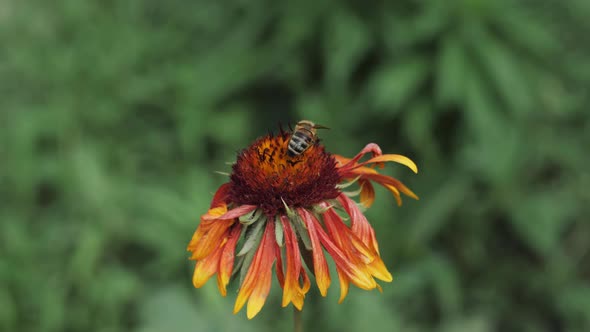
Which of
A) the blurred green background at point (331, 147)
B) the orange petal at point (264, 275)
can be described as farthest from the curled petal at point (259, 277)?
the blurred green background at point (331, 147)

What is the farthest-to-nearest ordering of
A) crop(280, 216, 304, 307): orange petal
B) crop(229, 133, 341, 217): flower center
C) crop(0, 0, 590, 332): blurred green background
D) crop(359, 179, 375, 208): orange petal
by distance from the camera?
crop(0, 0, 590, 332): blurred green background
crop(359, 179, 375, 208): orange petal
crop(229, 133, 341, 217): flower center
crop(280, 216, 304, 307): orange petal

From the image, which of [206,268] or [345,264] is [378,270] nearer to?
[345,264]

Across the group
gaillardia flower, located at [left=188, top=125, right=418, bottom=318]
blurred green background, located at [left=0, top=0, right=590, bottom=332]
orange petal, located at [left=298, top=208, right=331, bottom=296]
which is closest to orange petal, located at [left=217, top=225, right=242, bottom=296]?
gaillardia flower, located at [left=188, top=125, right=418, bottom=318]

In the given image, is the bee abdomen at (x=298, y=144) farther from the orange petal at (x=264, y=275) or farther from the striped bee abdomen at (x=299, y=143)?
the orange petal at (x=264, y=275)

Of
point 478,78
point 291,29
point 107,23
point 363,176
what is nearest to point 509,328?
point 478,78

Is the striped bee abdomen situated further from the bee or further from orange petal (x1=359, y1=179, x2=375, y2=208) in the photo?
orange petal (x1=359, y1=179, x2=375, y2=208)

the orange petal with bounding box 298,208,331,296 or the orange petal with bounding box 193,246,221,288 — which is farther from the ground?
the orange petal with bounding box 298,208,331,296

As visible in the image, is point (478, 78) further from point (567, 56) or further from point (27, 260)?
point (27, 260)
